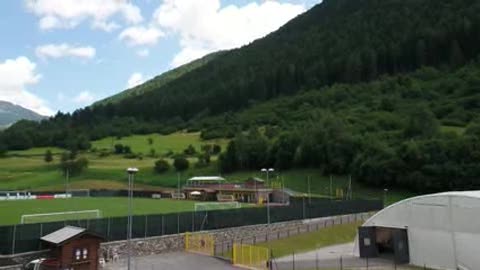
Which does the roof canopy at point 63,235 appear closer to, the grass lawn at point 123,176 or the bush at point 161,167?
the grass lawn at point 123,176

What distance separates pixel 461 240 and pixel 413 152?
46.9 metres

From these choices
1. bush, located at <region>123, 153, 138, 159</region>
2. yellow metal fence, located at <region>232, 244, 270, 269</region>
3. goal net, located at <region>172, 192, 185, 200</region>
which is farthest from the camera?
bush, located at <region>123, 153, 138, 159</region>

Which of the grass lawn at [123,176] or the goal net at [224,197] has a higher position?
the grass lawn at [123,176]

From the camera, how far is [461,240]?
30438mm

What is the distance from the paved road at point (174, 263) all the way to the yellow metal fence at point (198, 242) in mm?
2135

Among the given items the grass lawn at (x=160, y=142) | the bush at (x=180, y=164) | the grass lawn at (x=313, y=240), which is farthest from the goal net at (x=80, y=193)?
the grass lawn at (x=313, y=240)

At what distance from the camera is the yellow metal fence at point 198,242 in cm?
3822

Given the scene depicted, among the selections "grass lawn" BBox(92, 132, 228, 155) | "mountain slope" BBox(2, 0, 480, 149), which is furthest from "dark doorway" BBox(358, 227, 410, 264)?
"mountain slope" BBox(2, 0, 480, 149)

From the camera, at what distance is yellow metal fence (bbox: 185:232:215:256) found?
38216mm

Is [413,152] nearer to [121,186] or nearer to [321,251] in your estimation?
[321,251]

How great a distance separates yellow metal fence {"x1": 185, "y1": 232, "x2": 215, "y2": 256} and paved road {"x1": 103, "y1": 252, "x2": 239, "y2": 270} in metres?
2.13

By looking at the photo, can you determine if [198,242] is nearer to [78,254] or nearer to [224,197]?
[78,254]

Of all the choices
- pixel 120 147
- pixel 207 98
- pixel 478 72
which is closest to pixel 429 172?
pixel 478 72

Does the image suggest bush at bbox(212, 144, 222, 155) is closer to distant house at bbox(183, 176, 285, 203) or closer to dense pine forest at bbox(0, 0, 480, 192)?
dense pine forest at bbox(0, 0, 480, 192)
